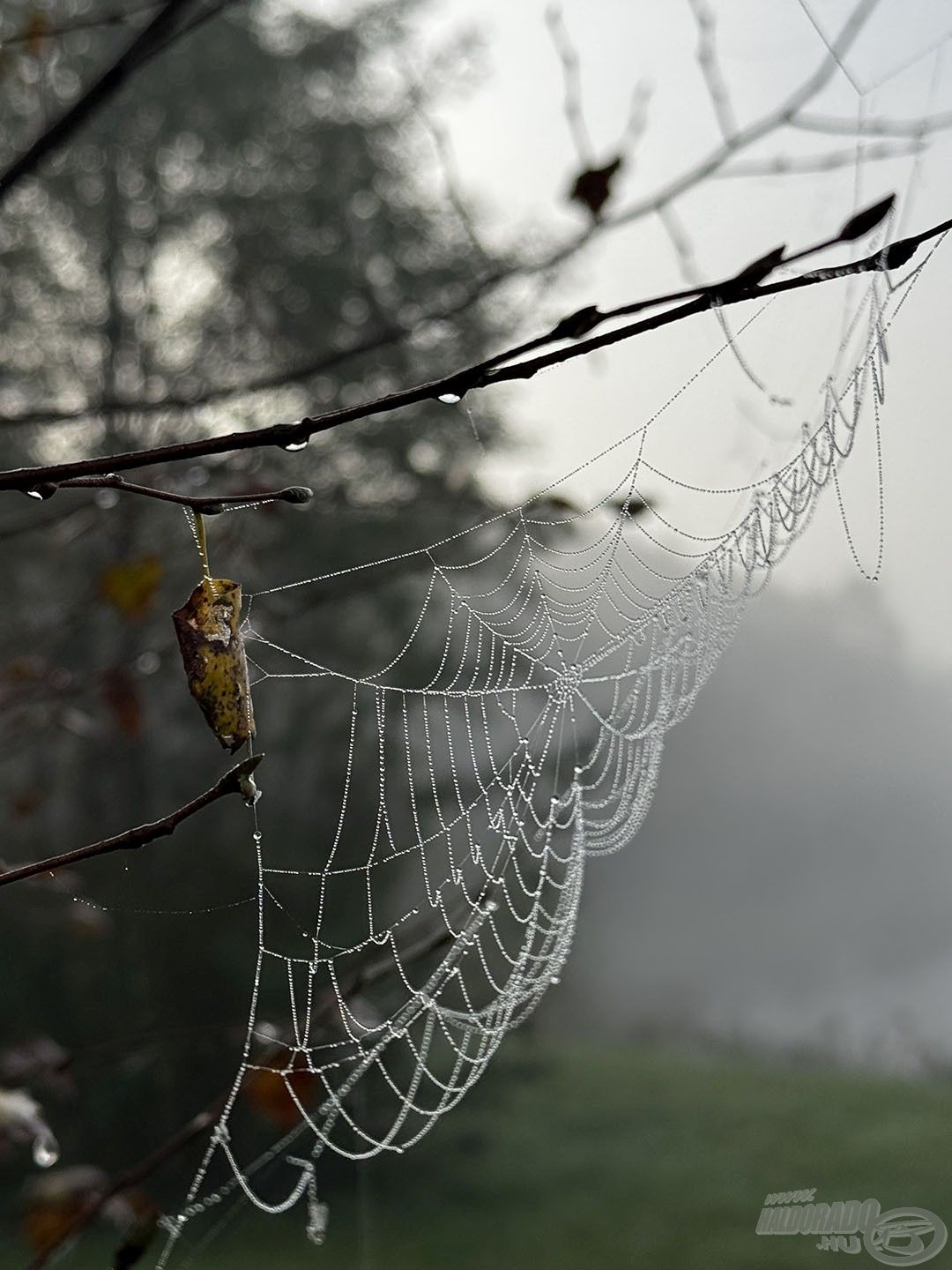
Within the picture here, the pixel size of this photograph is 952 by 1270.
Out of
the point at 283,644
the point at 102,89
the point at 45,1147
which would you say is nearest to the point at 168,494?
the point at 102,89

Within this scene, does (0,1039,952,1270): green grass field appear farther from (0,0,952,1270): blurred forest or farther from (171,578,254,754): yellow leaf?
(171,578,254,754): yellow leaf

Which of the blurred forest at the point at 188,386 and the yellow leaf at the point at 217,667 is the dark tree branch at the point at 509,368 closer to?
the yellow leaf at the point at 217,667

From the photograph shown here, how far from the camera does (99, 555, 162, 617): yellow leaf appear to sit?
2.85 feet

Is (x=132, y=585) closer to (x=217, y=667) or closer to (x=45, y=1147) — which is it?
Answer: (x=45, y=1147)

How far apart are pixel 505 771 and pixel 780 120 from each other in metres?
1.77

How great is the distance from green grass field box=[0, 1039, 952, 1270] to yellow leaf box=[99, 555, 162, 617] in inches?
58.0

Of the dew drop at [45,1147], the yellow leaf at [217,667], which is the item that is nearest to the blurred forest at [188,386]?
the dew drop at [45,1147]

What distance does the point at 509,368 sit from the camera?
25 centimetres

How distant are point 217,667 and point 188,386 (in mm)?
2877

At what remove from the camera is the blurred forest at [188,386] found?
8.64 ft

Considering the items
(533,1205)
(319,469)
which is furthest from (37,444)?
(533,1205)

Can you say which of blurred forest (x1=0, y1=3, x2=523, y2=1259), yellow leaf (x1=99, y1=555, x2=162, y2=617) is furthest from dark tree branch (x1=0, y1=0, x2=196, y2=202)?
blurred forest (x1=0, y1=3, x2=523, y2=1259)

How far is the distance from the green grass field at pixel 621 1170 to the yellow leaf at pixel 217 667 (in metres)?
1.93

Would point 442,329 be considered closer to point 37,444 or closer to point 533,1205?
point 37,444
